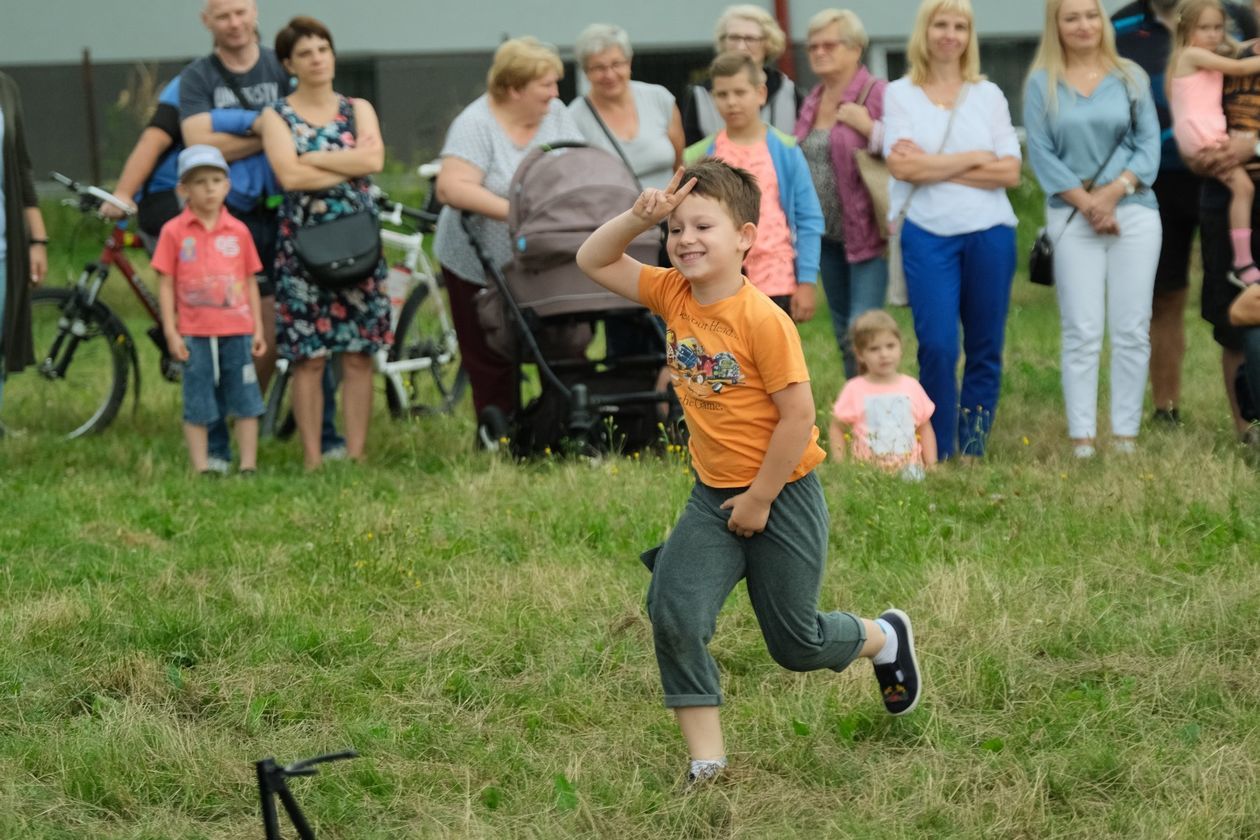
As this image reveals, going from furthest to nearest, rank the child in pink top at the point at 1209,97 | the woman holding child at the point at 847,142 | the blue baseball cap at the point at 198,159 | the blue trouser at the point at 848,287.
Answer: the blue trouser at the point at 848,287
the woman holding child at the point at 847,142
the blue baseball cap at the point at 198,159
the child in pink top at the point at 1209,97

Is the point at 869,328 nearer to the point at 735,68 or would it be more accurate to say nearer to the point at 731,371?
the point at 735,68

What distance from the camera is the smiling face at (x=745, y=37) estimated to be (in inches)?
349

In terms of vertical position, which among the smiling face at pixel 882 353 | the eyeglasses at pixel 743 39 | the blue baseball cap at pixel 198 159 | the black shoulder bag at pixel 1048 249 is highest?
the eyeglasses at pixel 743 39

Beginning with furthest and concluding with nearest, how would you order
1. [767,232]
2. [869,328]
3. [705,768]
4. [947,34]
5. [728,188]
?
1. [767,232]
2. [947,34]
3. [869,328]
4. [705,768]
5. [728,188]

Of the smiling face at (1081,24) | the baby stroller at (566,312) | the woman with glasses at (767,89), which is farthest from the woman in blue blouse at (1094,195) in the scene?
the baby stroller at (566,312)

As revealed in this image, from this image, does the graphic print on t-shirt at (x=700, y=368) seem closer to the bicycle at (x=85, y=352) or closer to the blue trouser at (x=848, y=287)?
the blue trouser at (x=848, y=287)

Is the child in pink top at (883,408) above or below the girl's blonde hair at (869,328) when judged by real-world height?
below

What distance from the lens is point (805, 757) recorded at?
4594 mm

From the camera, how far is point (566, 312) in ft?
26.3

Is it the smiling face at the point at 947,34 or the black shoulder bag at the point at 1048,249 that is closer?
the smiling face at the point at 947,34

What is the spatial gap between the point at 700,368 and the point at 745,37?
497 centimetres

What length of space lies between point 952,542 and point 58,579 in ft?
10.7

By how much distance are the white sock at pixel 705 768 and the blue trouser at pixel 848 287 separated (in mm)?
4236

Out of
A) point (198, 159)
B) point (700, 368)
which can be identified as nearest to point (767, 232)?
point (198, 159)
